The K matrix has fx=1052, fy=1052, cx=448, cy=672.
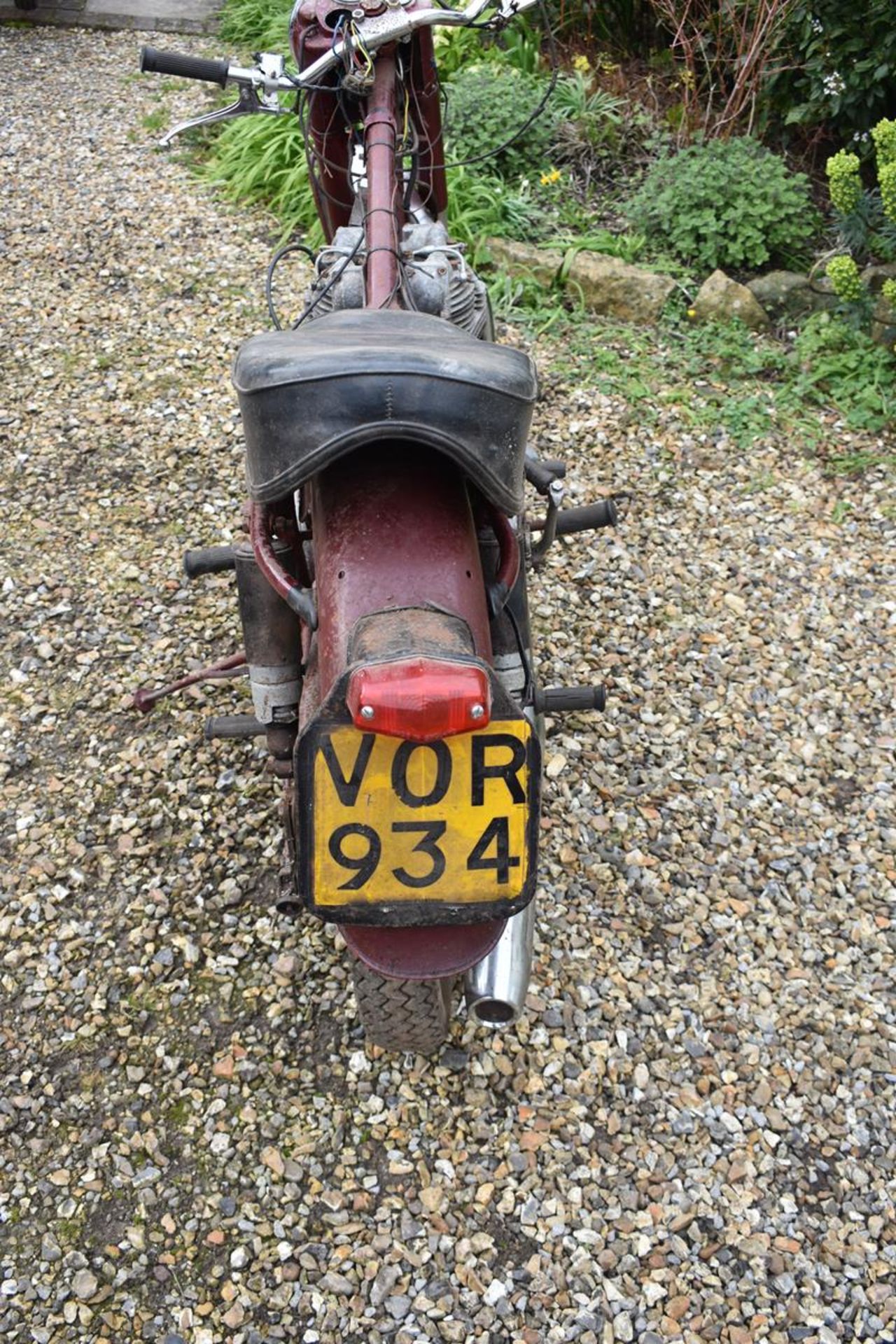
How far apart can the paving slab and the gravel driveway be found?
5451 mm

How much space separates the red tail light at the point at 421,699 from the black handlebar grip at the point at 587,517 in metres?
1.42

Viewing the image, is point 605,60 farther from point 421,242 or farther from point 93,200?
point 421,242

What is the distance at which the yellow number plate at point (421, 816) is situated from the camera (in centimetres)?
139

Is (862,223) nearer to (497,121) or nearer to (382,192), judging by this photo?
(497,121)

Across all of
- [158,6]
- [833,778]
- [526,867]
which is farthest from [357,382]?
[158,6]

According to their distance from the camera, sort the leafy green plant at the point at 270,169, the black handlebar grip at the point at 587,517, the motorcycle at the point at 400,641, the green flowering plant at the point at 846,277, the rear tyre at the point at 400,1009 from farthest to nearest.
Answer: the leafy green plant at the point at 270,169
the green flowering plant at the point at 846,277
the black handlebar grip at the point at 587,517
the rear tyre at the point at 400,1009
the motorcycle at the point at 400,641

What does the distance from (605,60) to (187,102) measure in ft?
8.46

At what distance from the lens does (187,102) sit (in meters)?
6.49

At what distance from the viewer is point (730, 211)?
4531 millimetres

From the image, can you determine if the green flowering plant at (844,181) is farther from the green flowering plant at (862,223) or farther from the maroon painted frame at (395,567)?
the maroon painted frame at (395,567)

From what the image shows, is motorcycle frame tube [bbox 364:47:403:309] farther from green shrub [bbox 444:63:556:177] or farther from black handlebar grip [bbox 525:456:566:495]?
green shrub [bbox 444:63:556:177]

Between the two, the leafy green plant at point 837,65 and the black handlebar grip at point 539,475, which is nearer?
the black handlebar grip at point 539,475

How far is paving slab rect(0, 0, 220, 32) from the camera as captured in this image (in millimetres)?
7637

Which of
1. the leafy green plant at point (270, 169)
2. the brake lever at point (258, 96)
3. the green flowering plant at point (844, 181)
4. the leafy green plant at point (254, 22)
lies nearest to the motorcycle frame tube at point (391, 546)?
the brake lever at point (258, 96)
